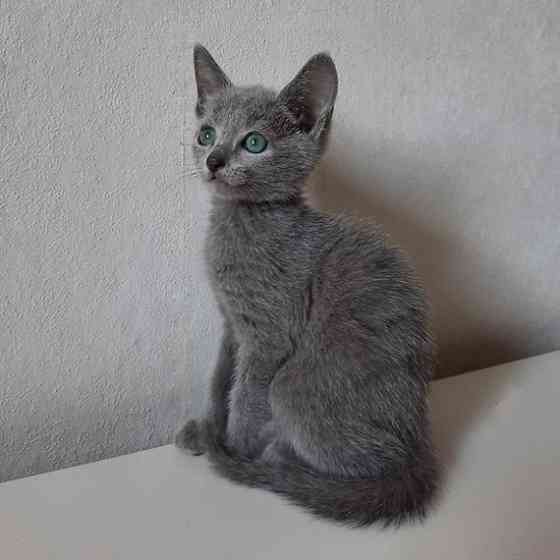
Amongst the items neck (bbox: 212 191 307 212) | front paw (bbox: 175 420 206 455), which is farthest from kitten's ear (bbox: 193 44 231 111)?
front paw (bbox: 175 420 206 455)

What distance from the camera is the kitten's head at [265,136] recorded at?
604 mm

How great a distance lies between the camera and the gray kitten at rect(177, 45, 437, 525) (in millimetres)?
635

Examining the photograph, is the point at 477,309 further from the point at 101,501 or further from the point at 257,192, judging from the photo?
the point at 101,501

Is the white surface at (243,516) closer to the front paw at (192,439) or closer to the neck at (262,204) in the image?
the front paw at (192,439)

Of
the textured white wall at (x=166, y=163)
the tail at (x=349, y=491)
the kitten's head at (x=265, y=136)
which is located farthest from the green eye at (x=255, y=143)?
the tail at (x=349, y=491)

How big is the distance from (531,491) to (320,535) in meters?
0.25

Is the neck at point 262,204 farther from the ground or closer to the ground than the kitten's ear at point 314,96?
closer to the ground

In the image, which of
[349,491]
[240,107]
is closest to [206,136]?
[240,107]

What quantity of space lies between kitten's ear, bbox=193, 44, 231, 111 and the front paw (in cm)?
38

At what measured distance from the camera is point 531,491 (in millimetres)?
694

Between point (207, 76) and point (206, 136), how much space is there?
0.07m

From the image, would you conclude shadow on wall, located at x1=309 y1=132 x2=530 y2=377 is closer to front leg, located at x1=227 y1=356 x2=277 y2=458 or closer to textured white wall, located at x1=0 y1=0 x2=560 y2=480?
textured white wall, located at x1=0 y1=0 x2=560 y2=480

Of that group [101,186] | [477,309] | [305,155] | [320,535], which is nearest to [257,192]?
[305,155]

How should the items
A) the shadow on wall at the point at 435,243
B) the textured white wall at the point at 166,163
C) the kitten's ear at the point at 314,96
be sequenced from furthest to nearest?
the shadow on wall at the point at 435,243 → the textured white wall at the point at 166,163 → the kitten's ear at the point at 314,96
